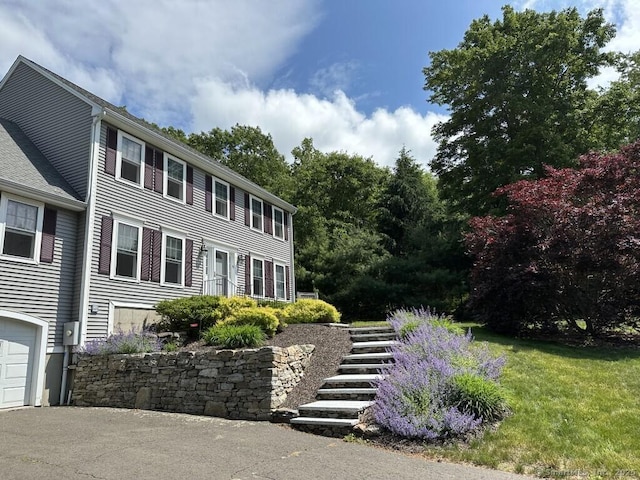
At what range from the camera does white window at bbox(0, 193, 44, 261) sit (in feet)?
31.1

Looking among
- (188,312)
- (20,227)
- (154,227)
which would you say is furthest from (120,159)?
(188,312)

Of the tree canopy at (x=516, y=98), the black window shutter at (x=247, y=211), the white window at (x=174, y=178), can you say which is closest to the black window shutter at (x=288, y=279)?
the black window shutter at (x=247, y=211)

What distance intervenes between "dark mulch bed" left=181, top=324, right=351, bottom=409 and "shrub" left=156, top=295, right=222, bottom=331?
74cm

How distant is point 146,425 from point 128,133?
8407 mm

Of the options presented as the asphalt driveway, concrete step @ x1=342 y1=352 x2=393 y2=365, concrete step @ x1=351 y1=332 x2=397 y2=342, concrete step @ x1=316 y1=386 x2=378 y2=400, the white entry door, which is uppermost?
the white entry door

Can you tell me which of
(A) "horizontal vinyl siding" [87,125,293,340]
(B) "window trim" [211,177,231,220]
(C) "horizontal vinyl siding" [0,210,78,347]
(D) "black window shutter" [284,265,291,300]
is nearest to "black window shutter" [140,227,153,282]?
(A) "horizontal vinyl siding" [87,125,293,340]

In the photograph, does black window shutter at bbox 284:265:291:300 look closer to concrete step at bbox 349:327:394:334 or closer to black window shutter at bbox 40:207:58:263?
concrete step at bbox 349:327:394:334

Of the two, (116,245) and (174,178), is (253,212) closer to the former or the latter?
(174,178)

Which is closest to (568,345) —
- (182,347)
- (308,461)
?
(308,461)

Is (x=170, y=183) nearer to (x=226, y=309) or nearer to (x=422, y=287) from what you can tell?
(x=226, y=309)

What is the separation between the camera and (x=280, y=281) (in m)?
18.9

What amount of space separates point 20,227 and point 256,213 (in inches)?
361

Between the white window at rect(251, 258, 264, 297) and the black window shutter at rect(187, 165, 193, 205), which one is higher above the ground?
the black window shutter at rect(187, 165, 193, 205)

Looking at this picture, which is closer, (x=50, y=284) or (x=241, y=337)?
(x=241, y=337)
